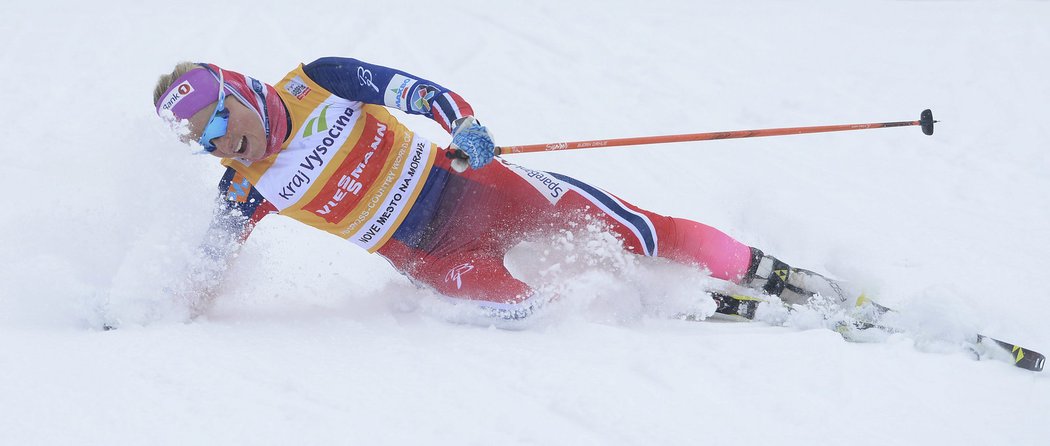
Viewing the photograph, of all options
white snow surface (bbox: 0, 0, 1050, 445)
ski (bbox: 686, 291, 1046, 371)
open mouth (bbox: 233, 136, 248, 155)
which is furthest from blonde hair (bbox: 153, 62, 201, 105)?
ski (bbox: 686, 291, 1046, 371)

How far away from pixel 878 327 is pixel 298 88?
224cm

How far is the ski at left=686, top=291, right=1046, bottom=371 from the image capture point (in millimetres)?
2592

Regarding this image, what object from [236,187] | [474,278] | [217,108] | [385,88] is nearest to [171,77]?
[217,108]

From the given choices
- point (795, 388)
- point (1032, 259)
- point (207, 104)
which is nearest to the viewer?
point (795, 388)

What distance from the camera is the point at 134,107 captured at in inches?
202

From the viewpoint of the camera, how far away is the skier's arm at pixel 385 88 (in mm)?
2816

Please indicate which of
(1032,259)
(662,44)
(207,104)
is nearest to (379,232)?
(207,104)

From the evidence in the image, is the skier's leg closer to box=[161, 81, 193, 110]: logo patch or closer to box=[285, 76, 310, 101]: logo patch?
box=[285, 76, 310, 101]: logo patch

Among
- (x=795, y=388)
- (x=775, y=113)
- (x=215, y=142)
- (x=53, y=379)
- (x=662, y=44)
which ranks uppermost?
(x=662, y=44)

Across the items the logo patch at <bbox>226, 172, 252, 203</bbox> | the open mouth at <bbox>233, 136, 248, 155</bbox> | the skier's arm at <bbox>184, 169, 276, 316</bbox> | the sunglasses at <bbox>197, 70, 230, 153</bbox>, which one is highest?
the sunglasses at <bbox>197, 70, 230, 153</bbox>

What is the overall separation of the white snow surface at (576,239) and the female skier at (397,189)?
0.12 m

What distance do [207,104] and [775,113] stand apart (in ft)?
11.9

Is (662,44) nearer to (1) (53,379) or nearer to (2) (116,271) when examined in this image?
(2) (116,271)

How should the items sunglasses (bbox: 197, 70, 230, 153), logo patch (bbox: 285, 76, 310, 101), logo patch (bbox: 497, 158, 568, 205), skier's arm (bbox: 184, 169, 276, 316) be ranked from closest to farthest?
sunglasses (bbox: 197, 70, 230, 153)
skier's arm (bbox: 184, 169, 276, 316)
logo patch (bbox: 285, 76, 310, 101)
logo patch (bbox: 497, 158, 568, 205)
